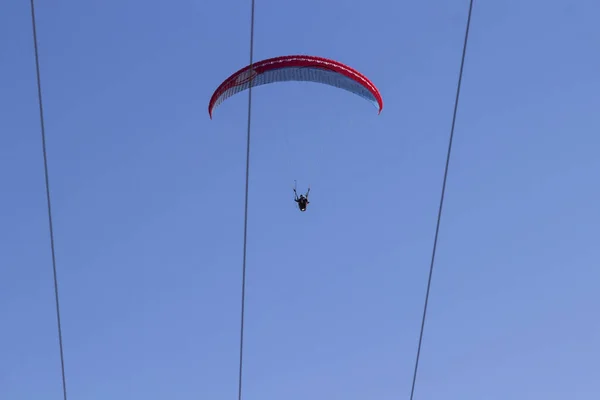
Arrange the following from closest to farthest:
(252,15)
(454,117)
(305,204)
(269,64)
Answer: (252,15) → (454,117) → (269,64) → (305,204)

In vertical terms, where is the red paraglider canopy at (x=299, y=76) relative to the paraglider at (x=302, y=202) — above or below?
above

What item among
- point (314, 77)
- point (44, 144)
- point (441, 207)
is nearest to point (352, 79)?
point (314, 77)

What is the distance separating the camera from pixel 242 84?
28688 millimetres

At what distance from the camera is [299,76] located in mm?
29125

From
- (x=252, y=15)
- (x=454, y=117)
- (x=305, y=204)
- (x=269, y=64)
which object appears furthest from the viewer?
(x=305, y=204)

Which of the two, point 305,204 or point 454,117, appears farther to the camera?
point 305,204

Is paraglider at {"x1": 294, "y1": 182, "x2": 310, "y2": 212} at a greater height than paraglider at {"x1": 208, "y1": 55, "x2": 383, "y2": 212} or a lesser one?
lesser

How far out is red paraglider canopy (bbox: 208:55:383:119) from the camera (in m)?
28.1

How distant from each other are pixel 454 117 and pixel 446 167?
39.8 inches

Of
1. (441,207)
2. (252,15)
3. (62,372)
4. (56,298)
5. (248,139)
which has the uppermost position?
(252,15)

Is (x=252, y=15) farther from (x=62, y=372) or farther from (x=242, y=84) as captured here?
(x=242, y=84)

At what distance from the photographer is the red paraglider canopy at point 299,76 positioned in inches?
1107

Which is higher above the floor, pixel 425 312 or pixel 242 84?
pixel 242 84

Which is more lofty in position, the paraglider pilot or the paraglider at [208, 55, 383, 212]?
the paraglider at [208, 55, 383, 212]
